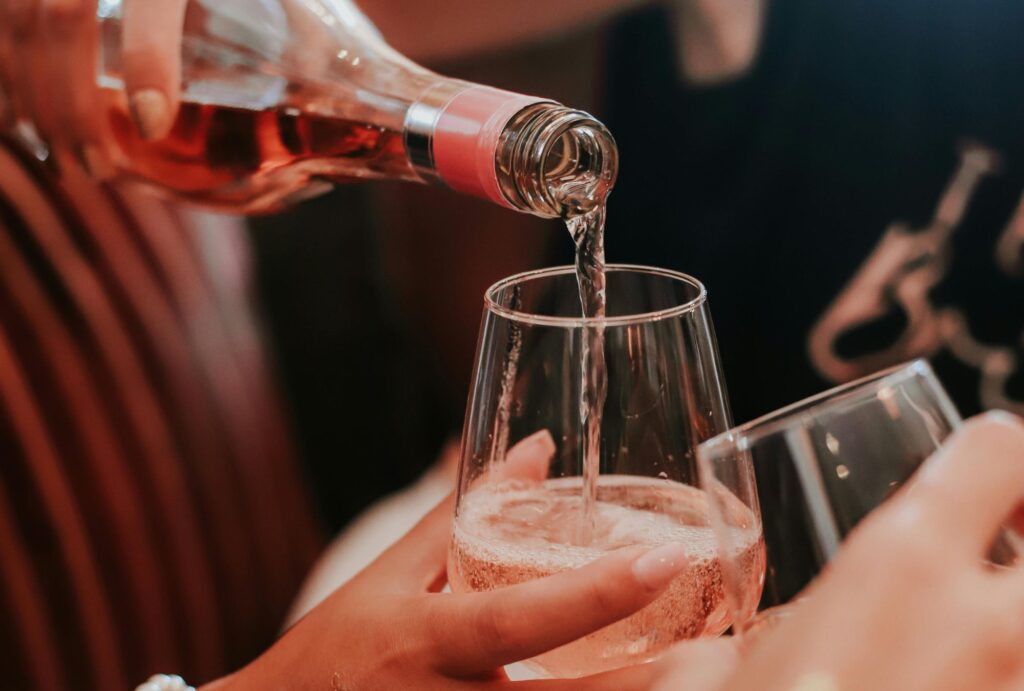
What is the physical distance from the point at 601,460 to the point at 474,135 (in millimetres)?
210

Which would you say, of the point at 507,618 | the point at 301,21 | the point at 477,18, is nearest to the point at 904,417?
the point at 507,618

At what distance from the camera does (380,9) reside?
1.97 meters

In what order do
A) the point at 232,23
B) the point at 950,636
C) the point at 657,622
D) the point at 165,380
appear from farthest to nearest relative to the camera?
the point at 165,380 → the point at 232,23 → the point at 657,622 → the point at 950,636

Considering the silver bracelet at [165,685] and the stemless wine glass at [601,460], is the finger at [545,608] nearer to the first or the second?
the stemless wine glass at [601,460]

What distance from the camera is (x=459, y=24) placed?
6.43 ft

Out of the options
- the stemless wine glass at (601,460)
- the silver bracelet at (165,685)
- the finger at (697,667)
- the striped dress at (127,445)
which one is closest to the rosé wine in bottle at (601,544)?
the stemless wine glass at (601,460)

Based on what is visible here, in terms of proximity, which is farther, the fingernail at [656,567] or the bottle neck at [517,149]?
the bottle neck at [517,149]

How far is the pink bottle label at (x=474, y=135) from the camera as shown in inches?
24.1

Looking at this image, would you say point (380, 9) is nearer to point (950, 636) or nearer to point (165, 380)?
point (165, 380)

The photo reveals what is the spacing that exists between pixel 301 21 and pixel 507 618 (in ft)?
1.74

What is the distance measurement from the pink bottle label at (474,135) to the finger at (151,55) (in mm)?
205

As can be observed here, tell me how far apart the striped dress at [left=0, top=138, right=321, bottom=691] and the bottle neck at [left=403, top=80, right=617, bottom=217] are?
2.17ft

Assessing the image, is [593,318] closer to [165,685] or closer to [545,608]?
[545,608]

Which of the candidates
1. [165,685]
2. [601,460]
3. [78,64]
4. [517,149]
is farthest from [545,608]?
[78,64]
